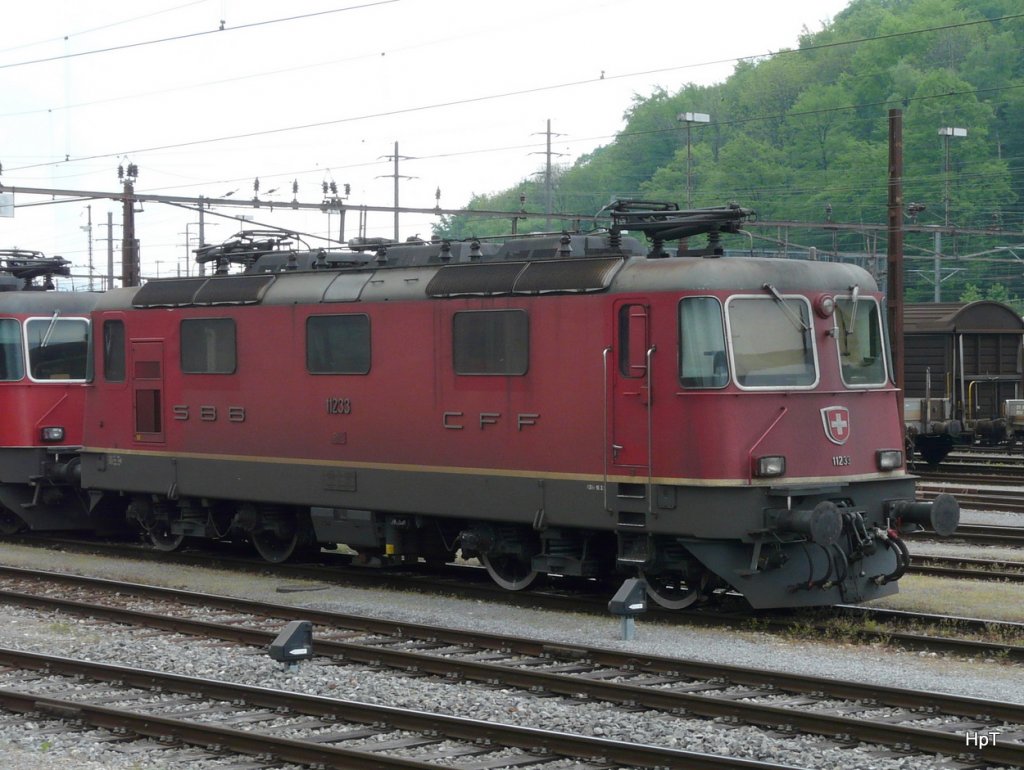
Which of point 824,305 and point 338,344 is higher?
point 824,305

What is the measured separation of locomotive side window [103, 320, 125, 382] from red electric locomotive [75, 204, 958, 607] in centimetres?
142

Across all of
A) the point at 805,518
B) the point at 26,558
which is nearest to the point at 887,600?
the point at 805,518

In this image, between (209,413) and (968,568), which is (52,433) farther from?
(968,568)

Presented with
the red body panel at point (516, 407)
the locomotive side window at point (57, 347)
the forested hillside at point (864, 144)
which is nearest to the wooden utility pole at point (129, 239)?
the locomotive side window at point (57, 347)

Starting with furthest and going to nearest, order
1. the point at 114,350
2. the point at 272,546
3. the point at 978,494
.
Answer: the point at 978,494, the point at 114,350, the point at 272,546

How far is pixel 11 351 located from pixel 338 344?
6666 millimetres

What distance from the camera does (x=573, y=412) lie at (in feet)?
43.3

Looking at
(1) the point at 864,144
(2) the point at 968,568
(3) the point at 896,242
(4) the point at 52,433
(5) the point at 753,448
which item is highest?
(1) the point at 864,144

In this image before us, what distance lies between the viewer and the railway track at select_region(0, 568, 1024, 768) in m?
8.17

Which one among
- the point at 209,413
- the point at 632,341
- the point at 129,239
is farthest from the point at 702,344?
the point at 129,239

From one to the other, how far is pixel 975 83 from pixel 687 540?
254 ft

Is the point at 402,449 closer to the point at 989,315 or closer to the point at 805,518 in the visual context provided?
the point at 805,518

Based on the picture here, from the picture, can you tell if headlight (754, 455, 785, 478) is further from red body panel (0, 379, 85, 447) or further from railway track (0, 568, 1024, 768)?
red body panel (0, 379, 85, 447)

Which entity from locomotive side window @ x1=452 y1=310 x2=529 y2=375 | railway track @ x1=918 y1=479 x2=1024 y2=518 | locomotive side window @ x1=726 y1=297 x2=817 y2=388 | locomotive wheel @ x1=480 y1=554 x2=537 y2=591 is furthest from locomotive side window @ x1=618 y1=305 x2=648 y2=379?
railway track @ x1=918 y1=479 x2=1024 y2=518
